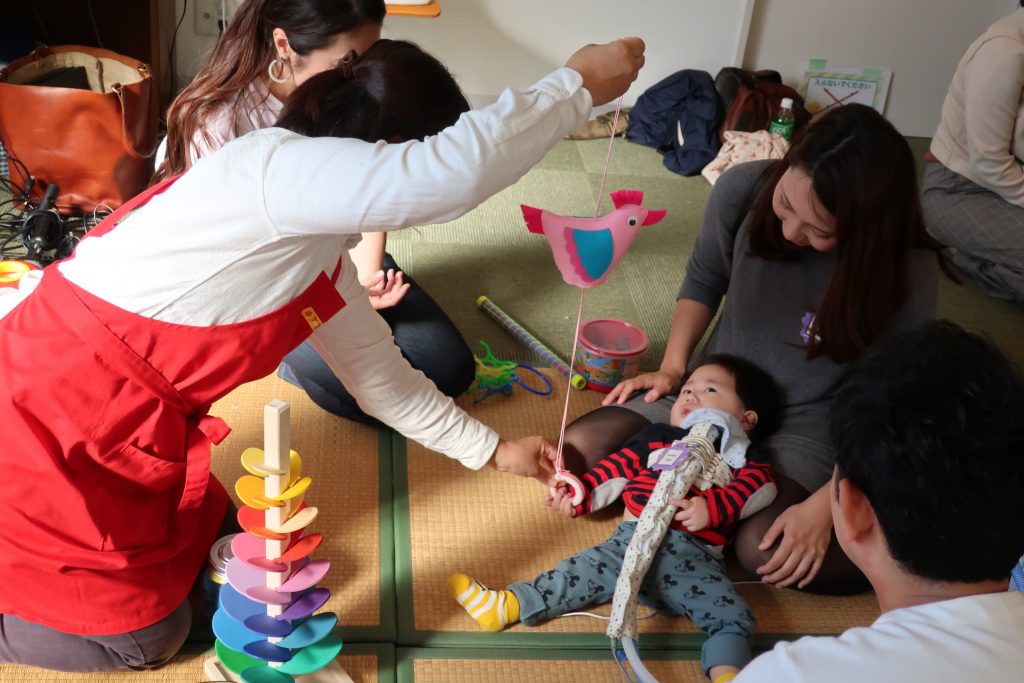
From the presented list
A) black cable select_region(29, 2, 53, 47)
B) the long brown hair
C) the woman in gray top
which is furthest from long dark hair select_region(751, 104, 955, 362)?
black cable select_region(29, 2, 53, 47)

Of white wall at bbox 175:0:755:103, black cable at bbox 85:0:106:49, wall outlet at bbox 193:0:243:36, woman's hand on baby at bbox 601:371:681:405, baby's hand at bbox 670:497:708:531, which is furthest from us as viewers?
white wall at bbox 175:0:755:103

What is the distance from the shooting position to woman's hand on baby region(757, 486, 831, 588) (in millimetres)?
1537

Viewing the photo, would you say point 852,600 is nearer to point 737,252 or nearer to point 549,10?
point 737,252

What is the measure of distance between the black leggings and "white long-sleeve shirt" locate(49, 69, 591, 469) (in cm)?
68

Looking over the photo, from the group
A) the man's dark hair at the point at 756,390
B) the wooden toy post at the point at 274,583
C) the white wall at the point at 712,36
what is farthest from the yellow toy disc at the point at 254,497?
the white wall at the point at 712,36

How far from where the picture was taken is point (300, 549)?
1146mm

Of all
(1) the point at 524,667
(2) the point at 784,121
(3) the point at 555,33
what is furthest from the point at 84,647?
(2) the point at 784,121

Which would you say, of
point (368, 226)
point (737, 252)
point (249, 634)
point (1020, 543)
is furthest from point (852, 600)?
point (368, 226)

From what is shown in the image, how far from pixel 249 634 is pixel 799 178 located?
1.05 meters

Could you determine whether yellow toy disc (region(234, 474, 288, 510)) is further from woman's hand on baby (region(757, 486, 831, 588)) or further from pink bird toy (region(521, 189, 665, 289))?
woman's hand on baby (region(757, 486, 831, 588))

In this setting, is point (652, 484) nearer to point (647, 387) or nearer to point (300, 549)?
point (647, 387)

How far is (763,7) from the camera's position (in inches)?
134

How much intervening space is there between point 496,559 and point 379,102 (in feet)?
2.64

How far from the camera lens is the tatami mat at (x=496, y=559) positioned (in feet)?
4.77
